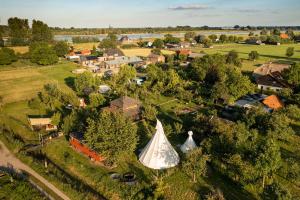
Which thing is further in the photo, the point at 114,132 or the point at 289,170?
the point at 114,132

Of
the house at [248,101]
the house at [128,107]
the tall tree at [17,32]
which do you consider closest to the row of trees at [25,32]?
the tall tree at [17,32]

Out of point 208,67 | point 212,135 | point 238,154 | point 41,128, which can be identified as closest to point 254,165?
point 238,154

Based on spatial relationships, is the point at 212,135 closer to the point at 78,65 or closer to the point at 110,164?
the point at 110,164

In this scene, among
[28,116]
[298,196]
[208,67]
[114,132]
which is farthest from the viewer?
[208,67]

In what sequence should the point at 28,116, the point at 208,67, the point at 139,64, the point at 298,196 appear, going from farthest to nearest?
the point at 139,64 → the point at 208,67 → the point at 28,116 → the point at 298,196

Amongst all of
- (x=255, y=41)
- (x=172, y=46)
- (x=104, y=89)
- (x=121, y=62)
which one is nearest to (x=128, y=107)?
(x=104, y=89)

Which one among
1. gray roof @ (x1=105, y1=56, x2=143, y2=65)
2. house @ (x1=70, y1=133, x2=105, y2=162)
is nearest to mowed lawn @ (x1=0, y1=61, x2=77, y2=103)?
gray roof @ (x1=105, y1=56, x2=143, y2=65)

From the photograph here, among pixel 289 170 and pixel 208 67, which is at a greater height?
pixel 208 67
